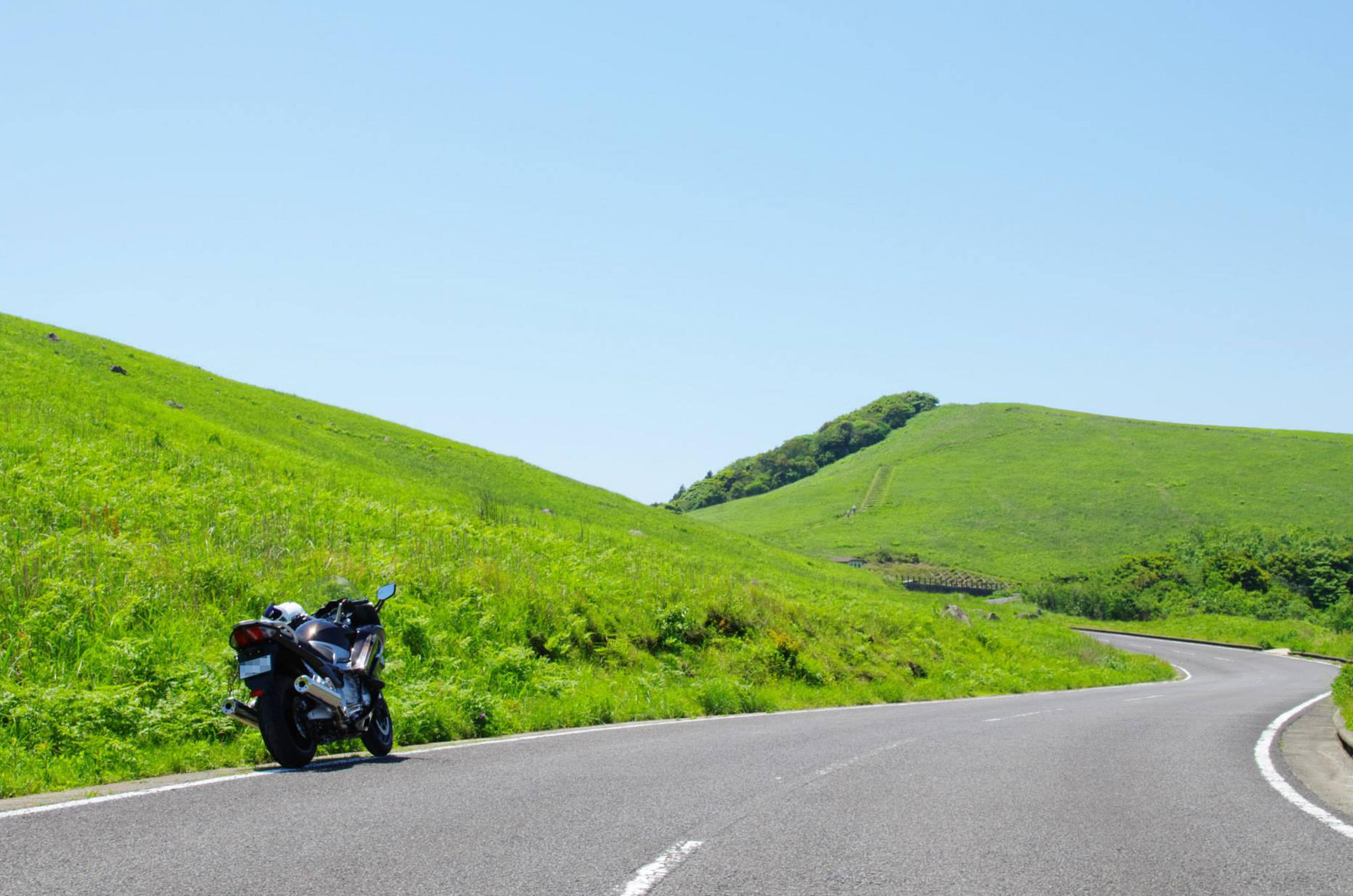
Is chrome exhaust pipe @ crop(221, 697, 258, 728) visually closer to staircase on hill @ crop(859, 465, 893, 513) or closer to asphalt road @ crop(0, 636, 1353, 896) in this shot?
asphalt road @ crop(0, 636, 1353, 896)

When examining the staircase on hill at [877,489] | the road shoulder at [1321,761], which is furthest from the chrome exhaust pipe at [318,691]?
the staircase on hill at [877,489]

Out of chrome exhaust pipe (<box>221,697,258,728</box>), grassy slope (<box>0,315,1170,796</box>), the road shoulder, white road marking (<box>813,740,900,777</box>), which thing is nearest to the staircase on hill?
grassy slope (<box>0,315,1170,796</box>)

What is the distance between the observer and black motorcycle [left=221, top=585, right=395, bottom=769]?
8.51 meters

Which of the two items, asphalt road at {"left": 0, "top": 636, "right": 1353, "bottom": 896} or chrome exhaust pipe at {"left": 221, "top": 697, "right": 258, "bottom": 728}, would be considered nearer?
asphalt road at {"left": 0, "top": 636, "right": 1353, "bottom": 896}

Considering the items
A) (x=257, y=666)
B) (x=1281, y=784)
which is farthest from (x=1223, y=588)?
(x=257, y=666)

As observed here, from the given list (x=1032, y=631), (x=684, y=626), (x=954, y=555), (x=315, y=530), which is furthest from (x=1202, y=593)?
(x=315, y=530)

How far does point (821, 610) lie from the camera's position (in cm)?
2892

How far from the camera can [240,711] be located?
8461mm

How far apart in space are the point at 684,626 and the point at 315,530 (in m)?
8.26

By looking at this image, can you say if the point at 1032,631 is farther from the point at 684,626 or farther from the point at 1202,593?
the point at 1202,593

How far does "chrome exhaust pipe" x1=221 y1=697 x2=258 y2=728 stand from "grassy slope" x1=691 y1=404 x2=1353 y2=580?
93.0 metres

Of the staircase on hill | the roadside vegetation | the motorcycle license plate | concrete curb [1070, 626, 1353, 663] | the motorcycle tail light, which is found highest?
the staircase on hill

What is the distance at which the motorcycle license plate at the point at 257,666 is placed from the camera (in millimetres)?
8484

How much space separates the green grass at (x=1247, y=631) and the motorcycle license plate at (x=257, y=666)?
60654 millimetres
